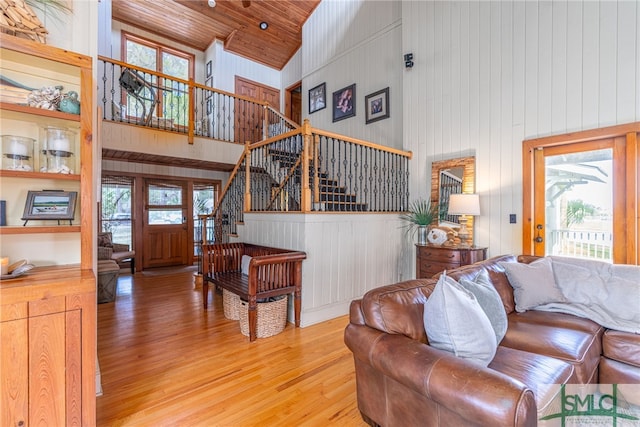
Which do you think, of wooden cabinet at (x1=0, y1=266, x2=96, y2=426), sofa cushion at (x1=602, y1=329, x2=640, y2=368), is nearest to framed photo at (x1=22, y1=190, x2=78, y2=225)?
wooden cabinet at (x1=0, y1=266, x2=96, y2=426)

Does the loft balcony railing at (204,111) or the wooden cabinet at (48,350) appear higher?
the loft balcony railing at (204,111)

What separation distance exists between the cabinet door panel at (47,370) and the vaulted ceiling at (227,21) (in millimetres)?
6443

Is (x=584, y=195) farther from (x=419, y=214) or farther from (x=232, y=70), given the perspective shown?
(x=232, y=70)

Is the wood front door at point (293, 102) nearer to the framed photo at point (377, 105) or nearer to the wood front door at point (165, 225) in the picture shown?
the framed photo at point (377, 105)

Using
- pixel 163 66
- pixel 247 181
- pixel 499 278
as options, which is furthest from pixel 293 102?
pixel 499 278

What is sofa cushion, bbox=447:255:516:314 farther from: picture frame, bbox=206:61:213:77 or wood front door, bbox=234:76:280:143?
picture frame, bbox=206:61:213:77

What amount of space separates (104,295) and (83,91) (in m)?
3.36

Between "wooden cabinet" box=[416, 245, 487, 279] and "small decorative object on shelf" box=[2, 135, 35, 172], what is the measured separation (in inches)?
148

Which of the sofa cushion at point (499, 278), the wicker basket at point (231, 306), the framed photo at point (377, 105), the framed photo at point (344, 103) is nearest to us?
the sofa cushion at point (499, 278)

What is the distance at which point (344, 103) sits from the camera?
6.05 metres

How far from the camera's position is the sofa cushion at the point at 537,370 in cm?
134

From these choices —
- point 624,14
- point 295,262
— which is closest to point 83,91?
point 295,262

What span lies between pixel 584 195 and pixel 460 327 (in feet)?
9.06

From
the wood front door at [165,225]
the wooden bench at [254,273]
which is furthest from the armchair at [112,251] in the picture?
the wooden bench at [254,273]
